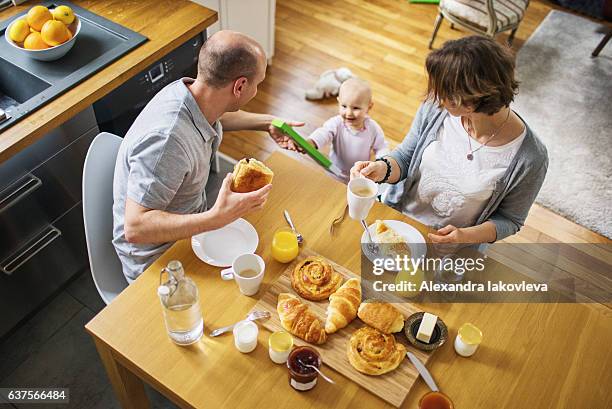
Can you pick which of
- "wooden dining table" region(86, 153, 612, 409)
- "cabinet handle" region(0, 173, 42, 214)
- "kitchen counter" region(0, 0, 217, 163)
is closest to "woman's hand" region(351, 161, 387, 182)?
"wooden dining table" region(86, 153, 612, 409)

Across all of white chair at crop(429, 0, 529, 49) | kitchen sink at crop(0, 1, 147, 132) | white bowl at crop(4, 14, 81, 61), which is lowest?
white chair at crop(429, 0, 529, 49)

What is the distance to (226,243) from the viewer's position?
1489 millimetres

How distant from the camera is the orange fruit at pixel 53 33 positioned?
1.89 m

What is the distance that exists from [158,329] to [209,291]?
157 mm

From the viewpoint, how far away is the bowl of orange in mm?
1896

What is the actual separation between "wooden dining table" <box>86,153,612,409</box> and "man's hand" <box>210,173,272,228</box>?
16 cm

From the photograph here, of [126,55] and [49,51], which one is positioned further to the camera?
[126,55]

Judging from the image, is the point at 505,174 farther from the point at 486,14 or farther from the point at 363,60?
the point at 363,60

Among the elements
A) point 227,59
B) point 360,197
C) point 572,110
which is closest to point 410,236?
point 360,197

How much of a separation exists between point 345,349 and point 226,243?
45 cm

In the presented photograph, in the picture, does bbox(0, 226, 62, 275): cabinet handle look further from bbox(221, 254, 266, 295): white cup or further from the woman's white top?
the woman's white top

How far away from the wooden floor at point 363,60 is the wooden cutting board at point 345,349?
1592 millimetres

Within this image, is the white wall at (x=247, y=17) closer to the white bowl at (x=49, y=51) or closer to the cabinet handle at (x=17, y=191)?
the white bowl at (x=49, y=51)

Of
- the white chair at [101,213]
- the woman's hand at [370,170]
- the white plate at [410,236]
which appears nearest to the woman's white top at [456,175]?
the woman's hand at [370,170]
